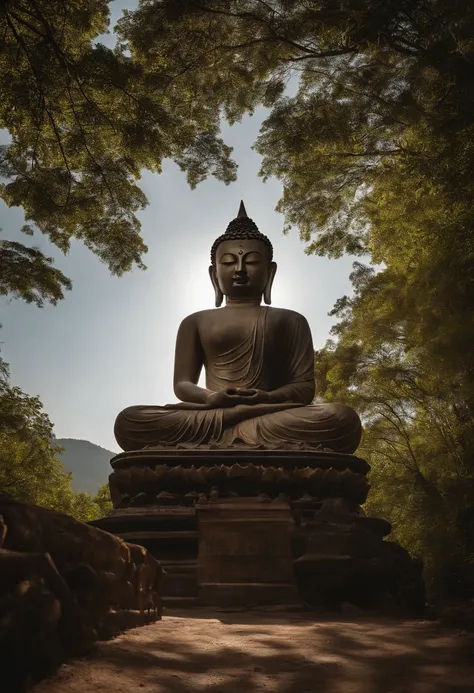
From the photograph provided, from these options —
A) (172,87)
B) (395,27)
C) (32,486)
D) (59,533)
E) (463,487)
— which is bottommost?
(59,533)

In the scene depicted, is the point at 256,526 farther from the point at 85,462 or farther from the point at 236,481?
the point at 85,462

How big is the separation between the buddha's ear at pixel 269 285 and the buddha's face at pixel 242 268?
0.36 feet

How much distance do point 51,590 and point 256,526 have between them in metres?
3.83

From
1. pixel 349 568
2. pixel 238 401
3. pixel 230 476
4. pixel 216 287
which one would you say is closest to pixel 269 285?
pixel 216 287

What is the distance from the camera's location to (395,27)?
5.62m

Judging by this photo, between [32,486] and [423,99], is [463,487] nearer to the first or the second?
[423,99]

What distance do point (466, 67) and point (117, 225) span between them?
4.14 m

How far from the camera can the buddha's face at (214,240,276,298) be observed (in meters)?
9.94

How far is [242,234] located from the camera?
10.2 metres

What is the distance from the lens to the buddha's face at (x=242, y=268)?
9938 millimetres

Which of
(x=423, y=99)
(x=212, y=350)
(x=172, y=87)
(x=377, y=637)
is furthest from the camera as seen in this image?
(x=212, y=350)

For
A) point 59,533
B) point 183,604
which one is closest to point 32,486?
point 183,604

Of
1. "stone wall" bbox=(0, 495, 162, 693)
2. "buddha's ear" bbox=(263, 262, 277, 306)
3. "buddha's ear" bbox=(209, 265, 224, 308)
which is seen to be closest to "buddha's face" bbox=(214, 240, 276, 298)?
"buddha's ear" bbox=(263, 262, 277, 306)

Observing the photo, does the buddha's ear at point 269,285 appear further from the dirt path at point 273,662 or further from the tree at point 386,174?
the dirt path at point 273,662
